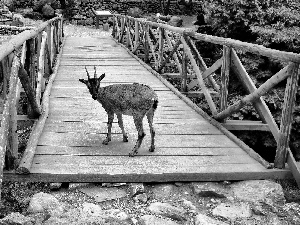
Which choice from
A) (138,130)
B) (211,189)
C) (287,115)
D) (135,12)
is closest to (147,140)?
(138,130)

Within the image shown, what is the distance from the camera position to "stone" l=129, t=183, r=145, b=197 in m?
3.19

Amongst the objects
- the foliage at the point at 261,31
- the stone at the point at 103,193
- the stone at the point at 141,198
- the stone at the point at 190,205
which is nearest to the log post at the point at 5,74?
the stone at the point at 103,193

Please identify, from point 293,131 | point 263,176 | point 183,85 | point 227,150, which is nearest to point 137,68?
point 183,85

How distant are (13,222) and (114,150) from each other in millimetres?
1396

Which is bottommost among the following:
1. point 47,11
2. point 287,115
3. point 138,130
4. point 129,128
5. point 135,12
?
point 47,11

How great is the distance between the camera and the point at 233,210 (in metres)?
2.99

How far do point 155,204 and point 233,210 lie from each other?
0.57 m

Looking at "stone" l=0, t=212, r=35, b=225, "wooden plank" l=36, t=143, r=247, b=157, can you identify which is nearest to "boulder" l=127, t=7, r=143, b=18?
"wooden plank" l=36, t=143, r=247, b=157

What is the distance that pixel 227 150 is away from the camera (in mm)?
3994

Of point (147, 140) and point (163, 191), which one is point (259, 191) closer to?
point (163, 191)

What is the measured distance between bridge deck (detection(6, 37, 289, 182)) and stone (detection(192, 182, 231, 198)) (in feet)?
0.19

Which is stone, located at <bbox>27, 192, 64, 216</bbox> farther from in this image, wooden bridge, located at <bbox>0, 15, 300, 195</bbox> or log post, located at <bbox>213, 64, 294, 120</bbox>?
log post, located at <bbox>213, 64, 294, 120</bbox>

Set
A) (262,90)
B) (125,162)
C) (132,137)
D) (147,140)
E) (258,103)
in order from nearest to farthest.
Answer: (125,162) → (262,90) → (258,103) → (147,140) → (132,137)

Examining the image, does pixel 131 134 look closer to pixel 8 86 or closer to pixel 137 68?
pixel 8 86
